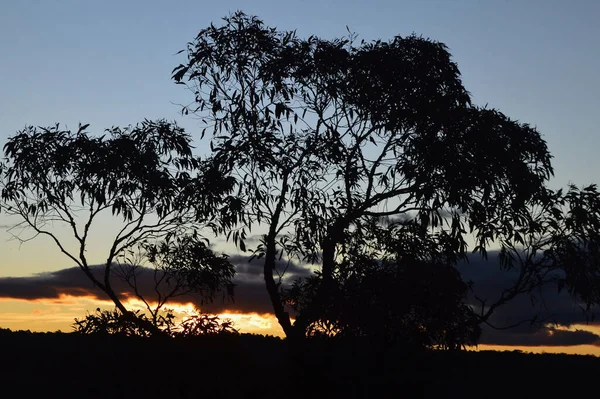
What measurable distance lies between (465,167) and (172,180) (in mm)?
12300

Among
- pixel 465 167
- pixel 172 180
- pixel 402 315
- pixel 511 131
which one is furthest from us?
pixel 172 180

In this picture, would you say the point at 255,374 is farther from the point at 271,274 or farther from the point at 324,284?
the point at 271,274

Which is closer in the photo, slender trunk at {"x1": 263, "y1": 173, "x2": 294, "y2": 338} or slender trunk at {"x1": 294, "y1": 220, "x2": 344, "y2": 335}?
slender trunk at {"x1": 294, "y1": 220, "x2": 344, "y2": 335}

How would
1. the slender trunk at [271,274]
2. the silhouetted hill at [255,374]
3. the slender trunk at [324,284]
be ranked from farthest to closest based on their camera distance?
1. the slender trunk at [271,274]
2. the slender trunk at [324,284]
3. the silhouetted hill at [255,374]

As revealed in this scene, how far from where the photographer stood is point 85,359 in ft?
91.2

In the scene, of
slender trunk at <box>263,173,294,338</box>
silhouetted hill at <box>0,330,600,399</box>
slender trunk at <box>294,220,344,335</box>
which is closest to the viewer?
silhouetted hill at <box>0,330,600,399</box>

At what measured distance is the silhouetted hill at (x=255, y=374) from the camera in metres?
22.5

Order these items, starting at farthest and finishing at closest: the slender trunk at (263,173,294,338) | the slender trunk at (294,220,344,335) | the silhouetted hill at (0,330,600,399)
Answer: the slender trunk at (263,173,294,338), the slender trunk at (294,220,344,335), the silhouetted hill at (0,330,600,399)

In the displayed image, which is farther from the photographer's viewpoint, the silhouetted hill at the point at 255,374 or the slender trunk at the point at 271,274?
the slender trunk at the point at 271,274

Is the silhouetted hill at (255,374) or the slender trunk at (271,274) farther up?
the slender trunk at (271,274)

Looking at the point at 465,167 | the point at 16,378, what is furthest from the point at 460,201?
the point at 16,378

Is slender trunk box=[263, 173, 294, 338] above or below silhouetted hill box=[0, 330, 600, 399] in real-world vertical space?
above

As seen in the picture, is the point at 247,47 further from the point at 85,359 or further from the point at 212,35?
the point at 85,359

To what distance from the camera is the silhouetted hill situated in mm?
22531
